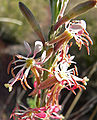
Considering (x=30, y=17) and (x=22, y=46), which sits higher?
(x=22, y=46)

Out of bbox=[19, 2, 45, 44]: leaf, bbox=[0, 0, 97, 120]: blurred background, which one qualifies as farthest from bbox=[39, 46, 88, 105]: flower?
bbox=[0, 0, 97, 120]: blurred background

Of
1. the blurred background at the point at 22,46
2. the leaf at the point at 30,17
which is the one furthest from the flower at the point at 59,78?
the blurred background at the point at 22,46

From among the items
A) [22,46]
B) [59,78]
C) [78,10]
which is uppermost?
[22,46]

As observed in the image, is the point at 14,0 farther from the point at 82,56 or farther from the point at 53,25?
the point at 53,25

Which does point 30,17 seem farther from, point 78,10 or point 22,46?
point 22,46

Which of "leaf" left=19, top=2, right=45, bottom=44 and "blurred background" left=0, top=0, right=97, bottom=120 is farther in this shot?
"blurred background" left=0, top=0, right=97, bottom=120

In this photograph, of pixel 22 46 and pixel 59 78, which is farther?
pixel 22 46

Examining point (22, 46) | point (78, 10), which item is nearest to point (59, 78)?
point (78, 10)

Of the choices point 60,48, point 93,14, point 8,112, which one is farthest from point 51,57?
point 93,14

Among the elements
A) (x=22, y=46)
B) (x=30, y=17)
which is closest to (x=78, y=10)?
(x=30, y=17)

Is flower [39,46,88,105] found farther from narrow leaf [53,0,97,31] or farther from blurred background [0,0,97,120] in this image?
blurred background [0,0,97,120]

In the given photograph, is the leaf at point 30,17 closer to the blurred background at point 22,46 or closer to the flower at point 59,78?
the flower at point 59,78
